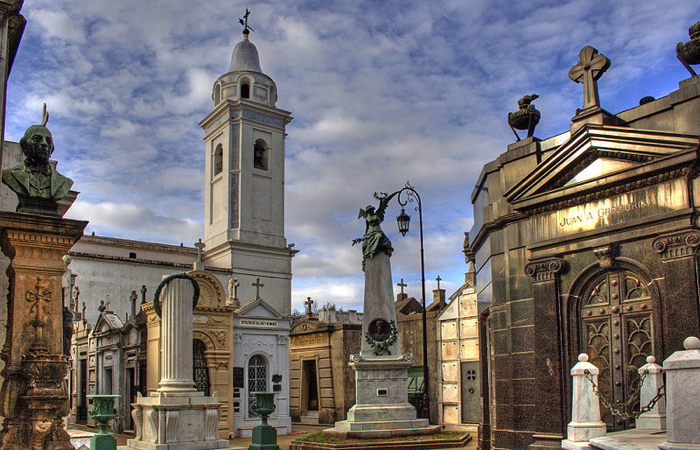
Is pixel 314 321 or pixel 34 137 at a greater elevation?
pixel 34 137

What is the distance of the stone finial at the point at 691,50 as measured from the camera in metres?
10.2

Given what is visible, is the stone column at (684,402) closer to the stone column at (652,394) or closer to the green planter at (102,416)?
the stone column at (652,394)

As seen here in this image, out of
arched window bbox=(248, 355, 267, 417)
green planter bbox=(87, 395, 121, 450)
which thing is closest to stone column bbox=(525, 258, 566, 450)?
green planter bbox=(87, 395, 121, 450)

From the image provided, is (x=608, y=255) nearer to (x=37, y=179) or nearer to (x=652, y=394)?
(x=652, y=394)

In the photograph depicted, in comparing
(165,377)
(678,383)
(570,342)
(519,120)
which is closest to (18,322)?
(165,377)

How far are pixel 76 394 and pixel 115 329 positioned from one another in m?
5.94

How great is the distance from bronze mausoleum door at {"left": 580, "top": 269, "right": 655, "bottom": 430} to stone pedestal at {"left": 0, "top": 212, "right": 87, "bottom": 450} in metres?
7.90

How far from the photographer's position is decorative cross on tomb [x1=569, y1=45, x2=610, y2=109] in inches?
464

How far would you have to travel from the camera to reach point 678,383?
246 inches

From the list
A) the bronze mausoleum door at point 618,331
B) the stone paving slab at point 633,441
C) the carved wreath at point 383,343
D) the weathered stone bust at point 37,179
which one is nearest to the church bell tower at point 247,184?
the carved wreath at point 383,343

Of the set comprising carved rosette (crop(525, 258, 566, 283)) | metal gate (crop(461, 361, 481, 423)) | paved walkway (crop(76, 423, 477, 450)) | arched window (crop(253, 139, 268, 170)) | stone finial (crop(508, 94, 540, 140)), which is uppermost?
arched window (crop(253, 139, 268, 170))

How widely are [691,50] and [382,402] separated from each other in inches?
414

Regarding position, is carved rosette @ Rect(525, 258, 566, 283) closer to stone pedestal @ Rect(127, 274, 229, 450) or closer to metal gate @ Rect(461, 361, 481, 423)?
stone pedestal @ Rect(127, 274, 229, 450)

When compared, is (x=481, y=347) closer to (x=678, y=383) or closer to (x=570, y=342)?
(x=570, y=342)
